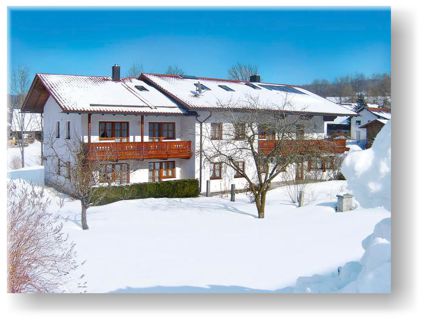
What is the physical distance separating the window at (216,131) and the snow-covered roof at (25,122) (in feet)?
10.3

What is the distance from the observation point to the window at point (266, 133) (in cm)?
671

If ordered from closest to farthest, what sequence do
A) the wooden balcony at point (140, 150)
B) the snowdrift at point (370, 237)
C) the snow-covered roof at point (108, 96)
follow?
the snowdrift at point (370, 237), the snow-covered roof at point (108, 96), the wooden balcony at point (140, 150)

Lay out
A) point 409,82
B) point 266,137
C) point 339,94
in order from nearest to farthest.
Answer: point 409,82, point 339,94, point 266,137

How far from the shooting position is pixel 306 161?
6836 mm

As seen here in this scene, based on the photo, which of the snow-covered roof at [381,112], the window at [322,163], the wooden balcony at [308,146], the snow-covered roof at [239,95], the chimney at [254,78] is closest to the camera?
the snow-covered roof at [381,112]

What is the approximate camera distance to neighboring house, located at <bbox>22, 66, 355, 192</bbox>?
679 centimetres

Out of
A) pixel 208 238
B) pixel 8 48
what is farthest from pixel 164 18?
pixel 208 238

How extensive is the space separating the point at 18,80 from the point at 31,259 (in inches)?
75.4

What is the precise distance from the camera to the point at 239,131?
7.00m

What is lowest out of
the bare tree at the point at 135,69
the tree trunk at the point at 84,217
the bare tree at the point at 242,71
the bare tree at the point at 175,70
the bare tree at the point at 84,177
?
the tree trunk at the point at 84,217

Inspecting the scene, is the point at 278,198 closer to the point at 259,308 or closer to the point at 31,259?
the point at 259,308

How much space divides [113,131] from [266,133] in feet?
9.62

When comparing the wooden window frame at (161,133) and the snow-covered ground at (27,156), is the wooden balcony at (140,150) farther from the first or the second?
the snow-covered ground at (27,156)

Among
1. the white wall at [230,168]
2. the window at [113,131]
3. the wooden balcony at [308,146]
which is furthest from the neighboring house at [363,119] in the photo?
the window at [113,131]
